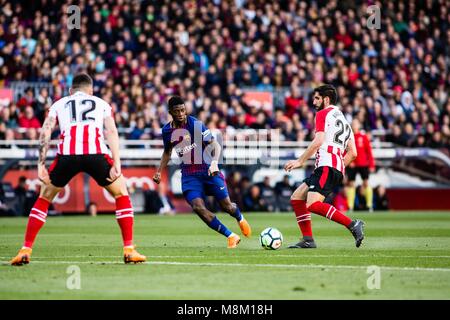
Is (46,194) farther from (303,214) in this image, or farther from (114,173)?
(303,214)

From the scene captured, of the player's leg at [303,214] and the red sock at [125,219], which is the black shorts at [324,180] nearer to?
the player's leg at [303,214]

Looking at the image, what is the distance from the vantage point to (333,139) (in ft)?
44.8

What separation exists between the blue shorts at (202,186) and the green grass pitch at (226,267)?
757 mm

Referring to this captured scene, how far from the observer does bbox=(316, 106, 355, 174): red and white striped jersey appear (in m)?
13.6

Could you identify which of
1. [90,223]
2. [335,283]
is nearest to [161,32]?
[90,223]

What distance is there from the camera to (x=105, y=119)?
1143 cm

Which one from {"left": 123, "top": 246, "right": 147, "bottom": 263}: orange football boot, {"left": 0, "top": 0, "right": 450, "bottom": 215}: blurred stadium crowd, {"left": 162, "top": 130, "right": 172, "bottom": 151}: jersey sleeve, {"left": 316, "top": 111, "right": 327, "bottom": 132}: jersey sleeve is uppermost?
{"left": 0, "top": 0, "right": 450, "bottom": 215}: blurred stadium crowd

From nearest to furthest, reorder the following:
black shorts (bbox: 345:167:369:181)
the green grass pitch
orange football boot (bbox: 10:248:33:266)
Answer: the green grass pitch, orange football boot (bbox: 10:248:33:266), black shorts (bbox: 345:167:369:181)

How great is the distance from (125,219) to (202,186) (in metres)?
3.28

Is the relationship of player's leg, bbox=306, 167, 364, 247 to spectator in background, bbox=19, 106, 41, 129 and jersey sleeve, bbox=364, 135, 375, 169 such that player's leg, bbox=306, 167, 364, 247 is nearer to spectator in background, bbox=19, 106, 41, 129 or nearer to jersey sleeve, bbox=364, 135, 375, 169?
jersey sleeve, bbox=364, 135, 375, 169

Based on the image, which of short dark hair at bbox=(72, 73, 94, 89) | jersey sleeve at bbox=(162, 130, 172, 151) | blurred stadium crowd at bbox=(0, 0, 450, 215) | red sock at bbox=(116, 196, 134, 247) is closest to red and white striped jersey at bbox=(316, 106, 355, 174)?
jersey sleeve at bbox=(162, 130, 172, 151)

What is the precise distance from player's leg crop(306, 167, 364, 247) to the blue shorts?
161 cm

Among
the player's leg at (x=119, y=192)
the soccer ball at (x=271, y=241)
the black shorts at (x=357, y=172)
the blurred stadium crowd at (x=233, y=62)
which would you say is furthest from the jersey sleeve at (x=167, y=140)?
the black shorts at (x=357, y=172)
